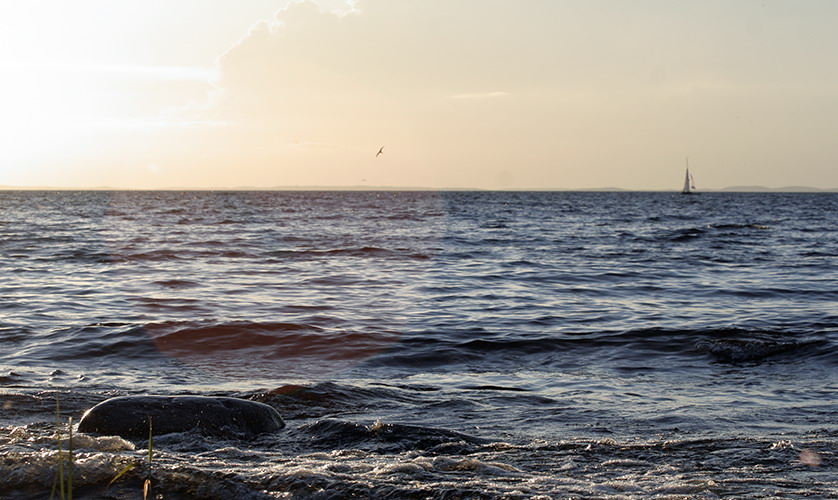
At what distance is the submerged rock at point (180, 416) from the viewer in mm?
6379

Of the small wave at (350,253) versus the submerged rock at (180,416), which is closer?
the submerged rock at (180,416)

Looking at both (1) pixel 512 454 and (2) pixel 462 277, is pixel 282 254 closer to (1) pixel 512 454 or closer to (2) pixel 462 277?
(2) pixel 462 277

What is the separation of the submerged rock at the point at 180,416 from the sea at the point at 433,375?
0.50 ft

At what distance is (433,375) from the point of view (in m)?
9.52

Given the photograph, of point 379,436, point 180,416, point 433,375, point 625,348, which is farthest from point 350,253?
point 379,436

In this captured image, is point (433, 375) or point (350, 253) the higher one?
point (350, 253)

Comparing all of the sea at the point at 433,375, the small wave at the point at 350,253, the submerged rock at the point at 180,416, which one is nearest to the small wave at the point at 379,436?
the sea at the point at 433,375

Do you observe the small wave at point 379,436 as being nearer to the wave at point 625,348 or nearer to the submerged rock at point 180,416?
the submerged rock at point 180,416

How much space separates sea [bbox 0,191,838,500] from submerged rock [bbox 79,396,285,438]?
6.0 inches

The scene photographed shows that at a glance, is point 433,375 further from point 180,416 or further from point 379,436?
point 180,416

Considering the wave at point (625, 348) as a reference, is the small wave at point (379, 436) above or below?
above

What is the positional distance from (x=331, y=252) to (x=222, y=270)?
22.0 ft

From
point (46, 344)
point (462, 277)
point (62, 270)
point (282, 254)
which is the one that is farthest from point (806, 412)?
point (282, 254)

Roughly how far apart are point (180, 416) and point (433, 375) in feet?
12.0
